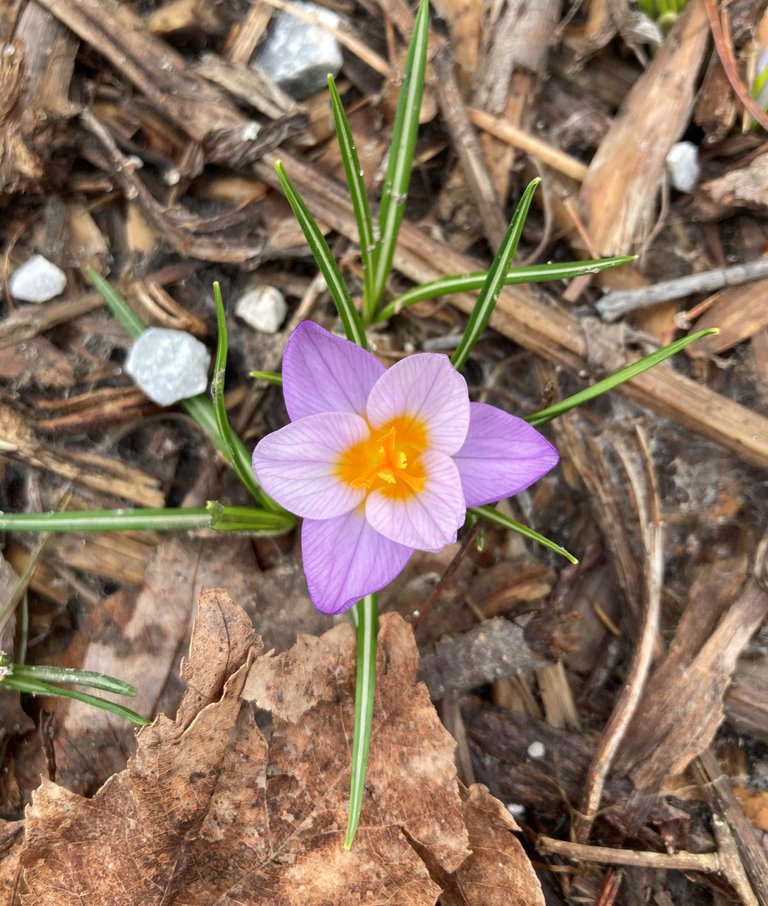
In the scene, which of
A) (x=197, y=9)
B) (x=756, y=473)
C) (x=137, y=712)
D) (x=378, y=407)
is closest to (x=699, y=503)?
(x=756, y=473)

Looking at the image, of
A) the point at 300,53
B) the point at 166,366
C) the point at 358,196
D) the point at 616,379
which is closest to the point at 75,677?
the point at 166,366

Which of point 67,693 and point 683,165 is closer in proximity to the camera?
point 67,693

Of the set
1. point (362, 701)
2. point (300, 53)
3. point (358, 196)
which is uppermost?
point (300, 53)

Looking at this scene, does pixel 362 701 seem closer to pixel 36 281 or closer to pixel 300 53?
pixel 36 281

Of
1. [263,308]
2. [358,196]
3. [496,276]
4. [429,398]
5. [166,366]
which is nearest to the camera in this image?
[429,398]

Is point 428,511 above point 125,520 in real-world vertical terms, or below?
above
